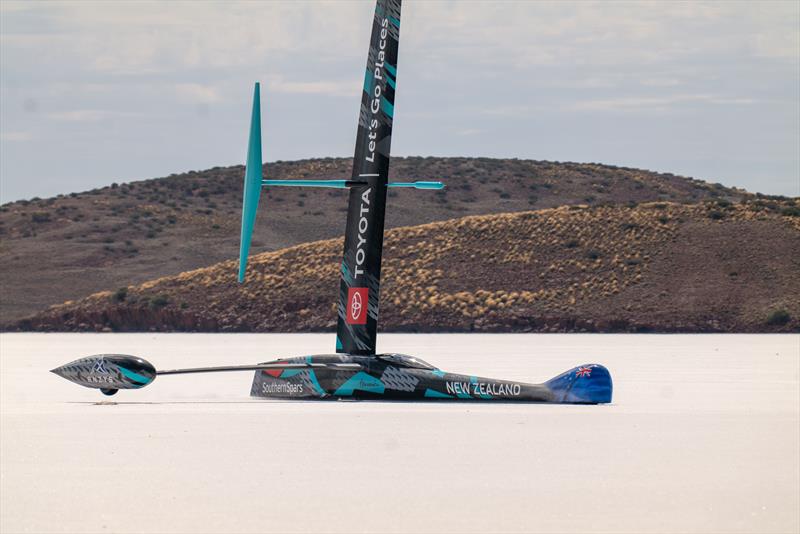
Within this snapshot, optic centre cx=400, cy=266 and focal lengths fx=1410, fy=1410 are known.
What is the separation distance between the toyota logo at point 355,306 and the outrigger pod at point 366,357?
2 cm

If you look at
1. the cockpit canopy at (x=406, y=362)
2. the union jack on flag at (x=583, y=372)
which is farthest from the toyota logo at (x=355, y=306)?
the union jack on flag at (x=583, y=372)

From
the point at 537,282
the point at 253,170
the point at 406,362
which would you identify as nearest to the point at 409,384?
the point at 406,362

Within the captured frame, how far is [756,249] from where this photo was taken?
77062 millimetres

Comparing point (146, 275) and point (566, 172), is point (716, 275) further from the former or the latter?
point (566, 172)

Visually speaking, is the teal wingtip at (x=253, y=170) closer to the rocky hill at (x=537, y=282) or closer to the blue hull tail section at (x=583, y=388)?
the blue hull tail section at (x=583, y=388)

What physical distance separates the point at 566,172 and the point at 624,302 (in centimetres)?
7557

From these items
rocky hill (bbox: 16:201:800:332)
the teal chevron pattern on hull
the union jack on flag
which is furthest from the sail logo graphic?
rocky hill (bbox: 16:201:800:332)

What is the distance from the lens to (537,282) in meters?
77.4

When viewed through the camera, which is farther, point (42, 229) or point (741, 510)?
point (42, 229)

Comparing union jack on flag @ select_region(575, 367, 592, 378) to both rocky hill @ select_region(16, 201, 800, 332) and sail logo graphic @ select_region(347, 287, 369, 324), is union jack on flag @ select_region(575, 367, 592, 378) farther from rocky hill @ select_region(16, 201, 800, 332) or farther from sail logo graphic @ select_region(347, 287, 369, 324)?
rocky hill @ select_region(16, 201, 800, 332)

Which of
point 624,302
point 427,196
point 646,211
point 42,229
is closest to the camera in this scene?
point 624,302

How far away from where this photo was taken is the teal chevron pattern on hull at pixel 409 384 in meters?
20.0

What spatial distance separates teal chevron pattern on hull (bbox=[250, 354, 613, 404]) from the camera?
1995 centimetres

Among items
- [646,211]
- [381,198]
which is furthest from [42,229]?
[381,198]
